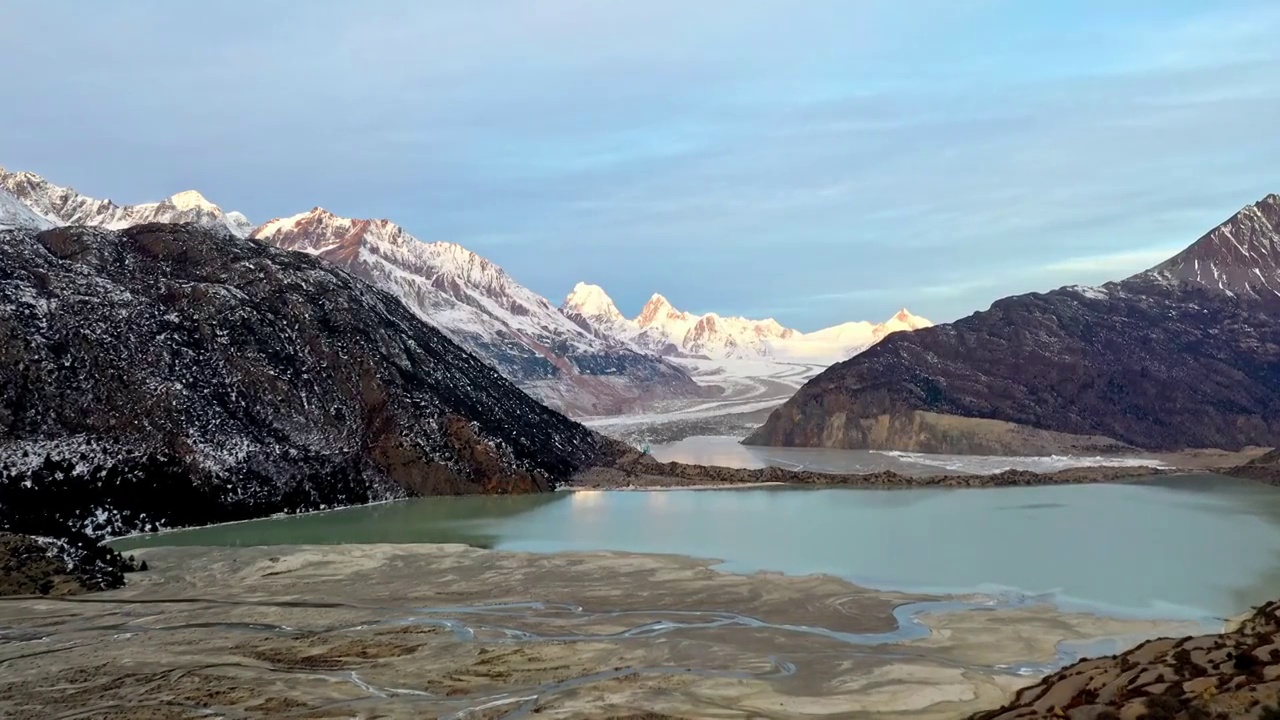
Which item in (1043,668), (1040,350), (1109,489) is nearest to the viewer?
(1043,668)

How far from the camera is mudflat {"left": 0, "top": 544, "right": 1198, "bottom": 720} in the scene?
19484 millimetres

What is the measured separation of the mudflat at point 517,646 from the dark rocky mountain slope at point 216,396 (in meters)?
17.3

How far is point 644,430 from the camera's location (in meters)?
147

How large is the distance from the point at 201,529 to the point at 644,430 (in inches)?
3931

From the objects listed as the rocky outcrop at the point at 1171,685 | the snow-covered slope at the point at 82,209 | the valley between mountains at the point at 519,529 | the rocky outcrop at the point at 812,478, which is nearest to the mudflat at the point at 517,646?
the valley between mountains at the point at 519,529

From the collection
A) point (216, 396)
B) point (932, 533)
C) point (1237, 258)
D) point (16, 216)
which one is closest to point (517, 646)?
point (932, 533)

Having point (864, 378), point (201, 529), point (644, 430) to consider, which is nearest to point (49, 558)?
point (201, 529)

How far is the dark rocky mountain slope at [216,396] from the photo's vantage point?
164 ft

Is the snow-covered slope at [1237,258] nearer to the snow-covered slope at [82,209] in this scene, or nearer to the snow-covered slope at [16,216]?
the snow-covered slope at [16,216]

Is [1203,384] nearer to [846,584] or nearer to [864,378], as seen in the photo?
[864,378]

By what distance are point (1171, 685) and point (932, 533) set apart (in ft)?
95.2

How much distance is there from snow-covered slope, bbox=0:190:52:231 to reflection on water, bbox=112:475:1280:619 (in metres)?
39.0

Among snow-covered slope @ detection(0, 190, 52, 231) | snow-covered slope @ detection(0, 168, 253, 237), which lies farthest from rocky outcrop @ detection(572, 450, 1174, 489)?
→ snow-covered slope @ detection(0, 168, 253, 237)

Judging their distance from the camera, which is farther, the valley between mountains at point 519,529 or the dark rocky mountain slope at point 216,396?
the dark rocky mountain slope at point 216,396
